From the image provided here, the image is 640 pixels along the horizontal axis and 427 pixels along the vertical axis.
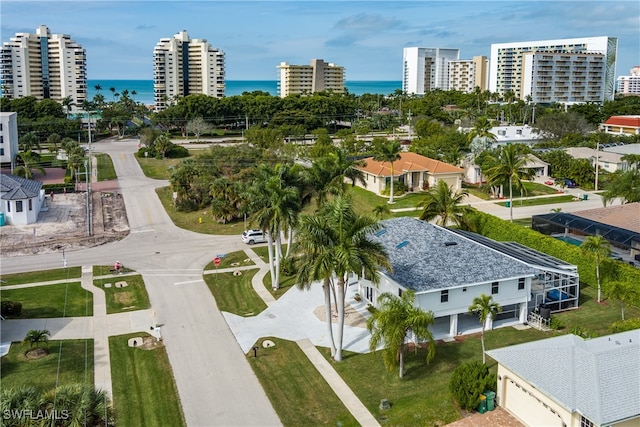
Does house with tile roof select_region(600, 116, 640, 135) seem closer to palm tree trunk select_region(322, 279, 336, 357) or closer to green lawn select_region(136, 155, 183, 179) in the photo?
green lawn select_region(136, 155, 183, 179)

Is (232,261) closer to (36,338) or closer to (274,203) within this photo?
(274,203)

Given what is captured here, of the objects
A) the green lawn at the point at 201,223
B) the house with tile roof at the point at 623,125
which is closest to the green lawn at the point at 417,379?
the green lawn at the point at 201,223

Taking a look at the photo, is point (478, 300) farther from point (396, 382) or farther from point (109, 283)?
point (109, 283)

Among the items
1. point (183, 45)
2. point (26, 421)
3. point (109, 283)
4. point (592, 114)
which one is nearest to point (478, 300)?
point (26, 421)

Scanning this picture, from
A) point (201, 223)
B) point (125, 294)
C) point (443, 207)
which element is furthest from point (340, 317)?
point (201, 223)

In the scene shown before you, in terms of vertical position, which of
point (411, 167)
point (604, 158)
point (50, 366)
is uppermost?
point (604, 158)
